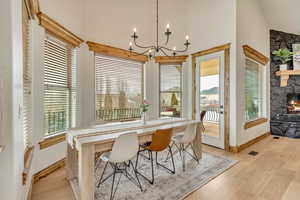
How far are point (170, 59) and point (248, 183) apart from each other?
3205 mm

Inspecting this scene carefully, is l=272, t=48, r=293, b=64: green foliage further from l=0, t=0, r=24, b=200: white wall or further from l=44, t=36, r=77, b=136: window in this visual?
l=0, t=0, r=24, b=200: white wall

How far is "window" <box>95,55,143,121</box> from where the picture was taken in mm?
3440

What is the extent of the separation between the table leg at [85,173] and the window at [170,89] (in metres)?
2.90

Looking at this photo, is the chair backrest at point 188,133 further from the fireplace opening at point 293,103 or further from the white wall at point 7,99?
the fireplace opening at point 293,103

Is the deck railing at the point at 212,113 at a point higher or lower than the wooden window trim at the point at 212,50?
lower

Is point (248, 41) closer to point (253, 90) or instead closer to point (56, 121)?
point (253, 90)

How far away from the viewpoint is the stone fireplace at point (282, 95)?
491 centimetres

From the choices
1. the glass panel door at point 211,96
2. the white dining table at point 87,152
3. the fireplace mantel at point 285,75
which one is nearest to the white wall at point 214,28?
the glass panel door at point 211,96

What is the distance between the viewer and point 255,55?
4.14 m

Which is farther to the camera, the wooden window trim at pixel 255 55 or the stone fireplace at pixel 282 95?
the stone fireplace at pixel 282 95

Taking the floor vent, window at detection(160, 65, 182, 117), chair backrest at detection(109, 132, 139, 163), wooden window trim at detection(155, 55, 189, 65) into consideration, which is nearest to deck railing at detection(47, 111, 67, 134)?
chair backrest at detection(109, 132, 139, 163)

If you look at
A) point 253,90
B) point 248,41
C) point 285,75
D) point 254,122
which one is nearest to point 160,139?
point 254,122

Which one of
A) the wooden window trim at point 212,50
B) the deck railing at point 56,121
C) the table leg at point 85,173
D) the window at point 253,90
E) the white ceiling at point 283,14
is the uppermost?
the white ceiling at point 283,14

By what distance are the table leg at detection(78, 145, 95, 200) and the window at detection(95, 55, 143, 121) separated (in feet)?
5.99
